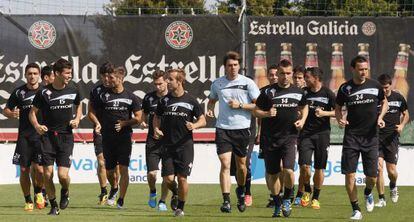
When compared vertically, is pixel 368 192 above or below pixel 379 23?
below

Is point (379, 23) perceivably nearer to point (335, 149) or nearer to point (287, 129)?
point (335, 149)

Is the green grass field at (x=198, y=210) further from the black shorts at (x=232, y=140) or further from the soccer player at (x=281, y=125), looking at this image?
the black shorts at (x=232, y=140)

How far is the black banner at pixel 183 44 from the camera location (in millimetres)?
24000

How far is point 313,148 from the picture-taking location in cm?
1692

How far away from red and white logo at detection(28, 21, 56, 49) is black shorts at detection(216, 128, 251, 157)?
997 centimetres

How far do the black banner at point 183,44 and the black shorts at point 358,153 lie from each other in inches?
385

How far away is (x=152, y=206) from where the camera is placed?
16609 mm

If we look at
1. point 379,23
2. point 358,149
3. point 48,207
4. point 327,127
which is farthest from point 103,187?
point 379,23

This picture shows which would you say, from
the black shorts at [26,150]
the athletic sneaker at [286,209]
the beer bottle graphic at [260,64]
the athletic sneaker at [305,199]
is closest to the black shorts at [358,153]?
the athletic sneaker at [286,209]

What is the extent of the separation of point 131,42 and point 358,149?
11.2 metres

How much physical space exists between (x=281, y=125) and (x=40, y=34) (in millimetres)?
10976

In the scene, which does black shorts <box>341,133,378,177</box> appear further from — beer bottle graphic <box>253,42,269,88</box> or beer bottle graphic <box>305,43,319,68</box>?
beer bottle graphic <box>305,43,319,68</box>

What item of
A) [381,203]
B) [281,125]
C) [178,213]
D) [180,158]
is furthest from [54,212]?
[381,203]

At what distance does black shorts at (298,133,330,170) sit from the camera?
1684 cm
